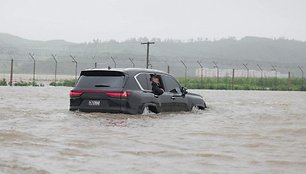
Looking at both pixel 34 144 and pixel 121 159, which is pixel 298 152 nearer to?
pixel 121 159

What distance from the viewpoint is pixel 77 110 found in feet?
49.1

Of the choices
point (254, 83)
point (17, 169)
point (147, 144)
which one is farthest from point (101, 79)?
point (254, 83)

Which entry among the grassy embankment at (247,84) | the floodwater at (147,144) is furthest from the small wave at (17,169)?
the grassy embankment at (247,84)

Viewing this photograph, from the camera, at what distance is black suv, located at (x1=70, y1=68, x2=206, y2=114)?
1427cm

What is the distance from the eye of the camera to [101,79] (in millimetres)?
14648

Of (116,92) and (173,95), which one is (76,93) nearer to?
(116,92)

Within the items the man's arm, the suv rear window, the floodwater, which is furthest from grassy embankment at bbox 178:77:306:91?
the floodwater

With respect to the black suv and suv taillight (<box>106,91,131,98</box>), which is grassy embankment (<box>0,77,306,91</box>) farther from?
suv taillight (<box>106,91,131,98</box>)

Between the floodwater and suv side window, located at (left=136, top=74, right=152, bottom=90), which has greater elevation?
suv side window, located at (left=136, top=74, right=152, bottom=90)

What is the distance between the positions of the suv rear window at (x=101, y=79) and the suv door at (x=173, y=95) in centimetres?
167

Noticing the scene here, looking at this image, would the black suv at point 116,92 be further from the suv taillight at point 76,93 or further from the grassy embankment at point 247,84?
the grassy embankment at point 247,84

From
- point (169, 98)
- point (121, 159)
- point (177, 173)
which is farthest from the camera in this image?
point (169, 98)

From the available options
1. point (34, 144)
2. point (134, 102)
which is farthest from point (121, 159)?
point (134, 102)

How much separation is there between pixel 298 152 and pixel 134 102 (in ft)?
18.8
